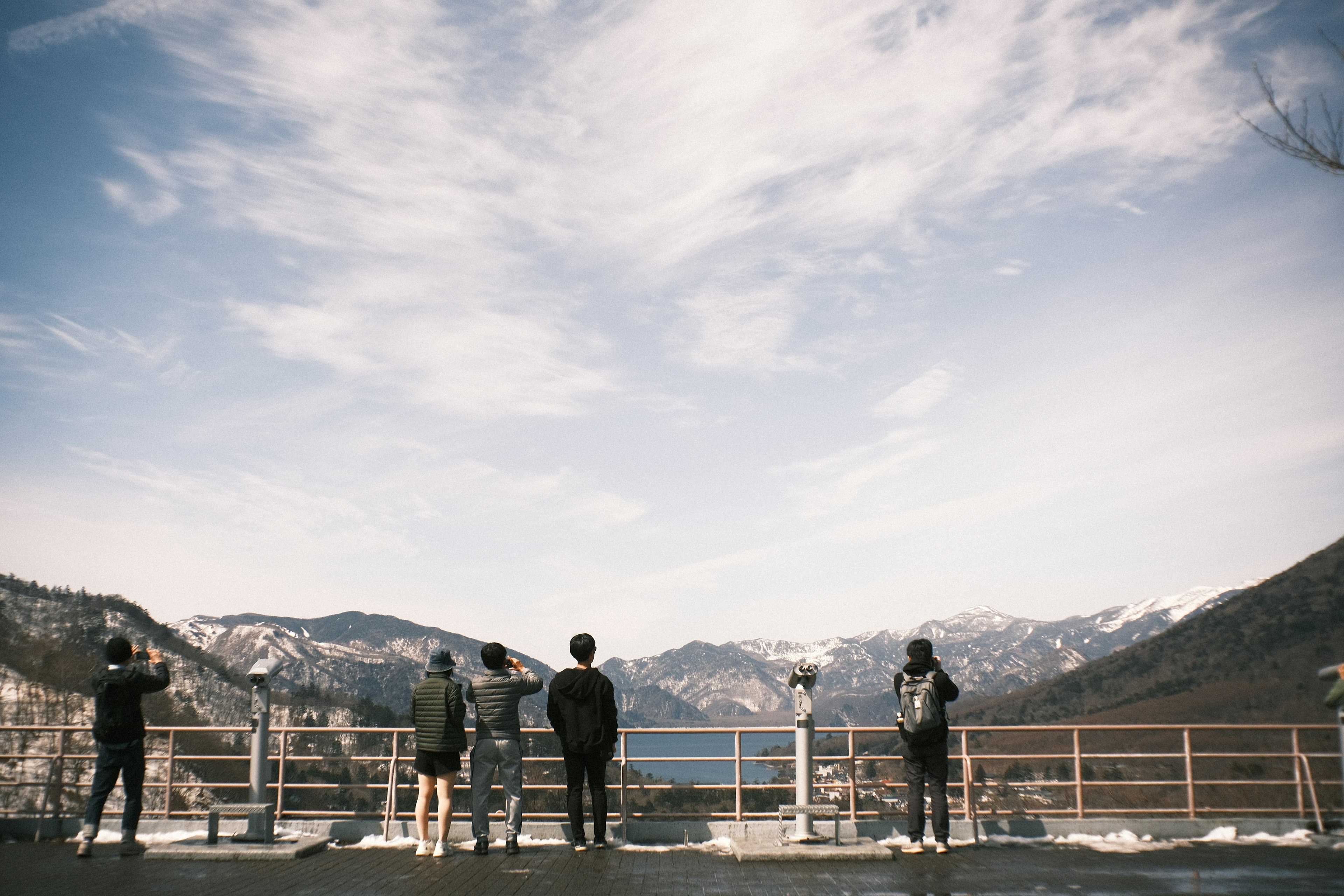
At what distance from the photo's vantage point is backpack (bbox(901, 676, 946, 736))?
970 centimetres

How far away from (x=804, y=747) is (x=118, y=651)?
7209mm

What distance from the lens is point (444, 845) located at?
967 centimetres

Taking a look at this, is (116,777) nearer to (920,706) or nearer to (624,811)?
(624,811)

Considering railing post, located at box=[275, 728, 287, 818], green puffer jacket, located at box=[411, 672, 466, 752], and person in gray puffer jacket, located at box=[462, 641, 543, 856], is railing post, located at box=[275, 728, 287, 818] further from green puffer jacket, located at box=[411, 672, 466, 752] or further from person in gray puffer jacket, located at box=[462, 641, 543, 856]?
person in gray puffer jacket, located at box=[462, 641, 543, 856]

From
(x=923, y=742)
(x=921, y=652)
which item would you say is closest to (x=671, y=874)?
(x=923, y=742)

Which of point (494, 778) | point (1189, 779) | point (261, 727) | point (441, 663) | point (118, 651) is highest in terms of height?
point (118, 651)

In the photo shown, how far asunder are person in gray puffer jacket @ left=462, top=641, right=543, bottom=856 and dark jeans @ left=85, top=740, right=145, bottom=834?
3.31 m

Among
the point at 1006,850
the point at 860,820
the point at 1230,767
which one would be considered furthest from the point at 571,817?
the point at 1230,767

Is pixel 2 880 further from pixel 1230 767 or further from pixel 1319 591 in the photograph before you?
pixel 1319 591

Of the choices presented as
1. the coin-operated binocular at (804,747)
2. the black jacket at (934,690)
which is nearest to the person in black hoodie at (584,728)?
the coin-operated binocular at (804,747)

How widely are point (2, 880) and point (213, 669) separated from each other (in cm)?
16617

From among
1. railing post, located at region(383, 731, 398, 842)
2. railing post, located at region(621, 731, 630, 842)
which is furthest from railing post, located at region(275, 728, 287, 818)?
Result: railing post, located at region(621, 731, 630, 842)

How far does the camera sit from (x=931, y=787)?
32.8ft

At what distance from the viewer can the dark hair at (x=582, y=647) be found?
10.0 m
